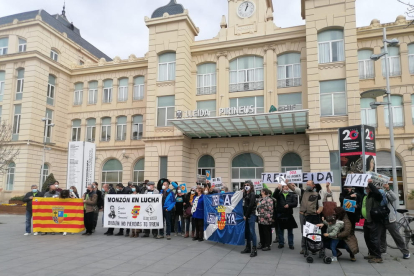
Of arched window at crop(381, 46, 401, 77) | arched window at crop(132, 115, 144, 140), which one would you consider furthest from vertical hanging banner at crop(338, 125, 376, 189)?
arched window at crop(132, 115, 144, 140)

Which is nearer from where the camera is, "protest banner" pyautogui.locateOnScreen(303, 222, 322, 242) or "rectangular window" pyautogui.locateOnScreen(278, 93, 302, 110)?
"protest banner" pyautogui.locateOnScreen(303, 222, 322, 242)

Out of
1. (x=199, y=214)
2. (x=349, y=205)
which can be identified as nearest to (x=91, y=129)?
(x=199, y=214)

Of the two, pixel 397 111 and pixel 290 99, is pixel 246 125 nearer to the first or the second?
pixel 290 99

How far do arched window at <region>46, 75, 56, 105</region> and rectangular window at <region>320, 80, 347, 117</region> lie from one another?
24342 millimetres

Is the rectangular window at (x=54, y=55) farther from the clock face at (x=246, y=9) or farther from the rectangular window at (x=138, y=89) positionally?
the clock face at (x=246, y=9)

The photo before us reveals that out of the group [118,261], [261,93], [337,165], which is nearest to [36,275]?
[118,261]

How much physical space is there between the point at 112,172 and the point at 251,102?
1467 centimetres

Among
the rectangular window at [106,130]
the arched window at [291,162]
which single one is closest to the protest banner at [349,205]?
the arched window at [291,162]

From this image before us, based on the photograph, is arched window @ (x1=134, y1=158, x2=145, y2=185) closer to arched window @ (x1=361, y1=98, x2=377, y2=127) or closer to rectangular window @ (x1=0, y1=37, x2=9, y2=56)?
rectangular window @ (x1=0, y1=37, x2=9, y2=56)

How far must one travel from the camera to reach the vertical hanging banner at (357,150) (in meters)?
15.7

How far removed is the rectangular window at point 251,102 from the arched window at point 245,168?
11.9 ft

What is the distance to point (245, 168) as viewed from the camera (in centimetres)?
2552

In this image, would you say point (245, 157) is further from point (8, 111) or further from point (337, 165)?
point (8, 111)

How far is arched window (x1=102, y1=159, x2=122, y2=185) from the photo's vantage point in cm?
3055
